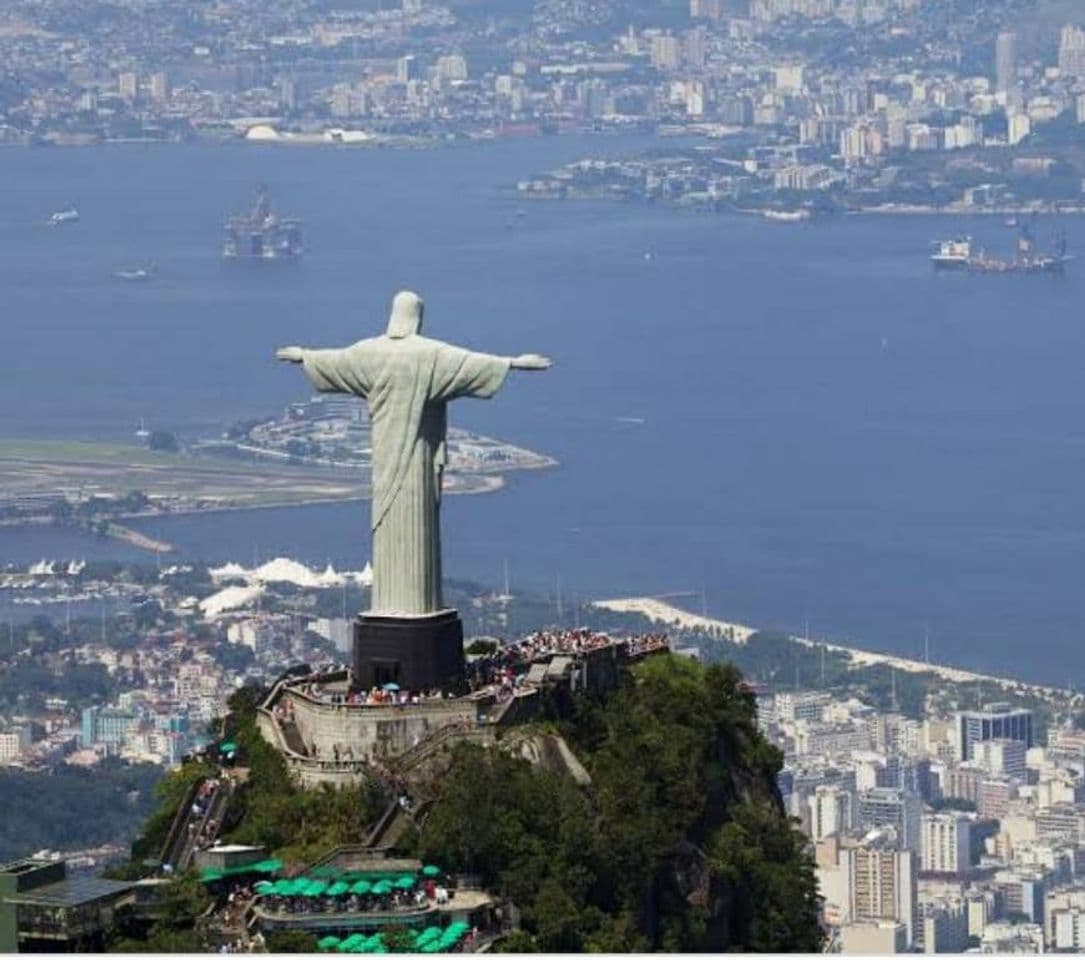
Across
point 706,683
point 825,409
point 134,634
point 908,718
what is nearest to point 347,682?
point 706,683

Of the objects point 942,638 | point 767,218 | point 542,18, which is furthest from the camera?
point 542,18

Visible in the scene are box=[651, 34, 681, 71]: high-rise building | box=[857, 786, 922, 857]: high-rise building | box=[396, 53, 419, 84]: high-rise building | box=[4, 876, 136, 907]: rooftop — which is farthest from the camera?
box=[651, 34, 681, 71]: high-rise building

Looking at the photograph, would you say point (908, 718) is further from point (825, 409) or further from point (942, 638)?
point (825, 409)

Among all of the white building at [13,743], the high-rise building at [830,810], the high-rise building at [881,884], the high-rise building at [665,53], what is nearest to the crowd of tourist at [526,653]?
the high-rise building at [881,884]

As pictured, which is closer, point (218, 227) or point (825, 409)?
point (825, 409)

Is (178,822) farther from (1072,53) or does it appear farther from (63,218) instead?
(1072,53)

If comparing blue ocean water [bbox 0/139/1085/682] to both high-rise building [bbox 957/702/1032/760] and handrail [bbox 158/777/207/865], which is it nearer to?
high-rise building [bbox 957/702/1032/760]

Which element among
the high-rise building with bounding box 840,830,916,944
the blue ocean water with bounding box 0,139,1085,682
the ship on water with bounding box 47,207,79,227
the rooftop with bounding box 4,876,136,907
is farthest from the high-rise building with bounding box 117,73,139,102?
the rooftop with bounding box 4,876,136,907
